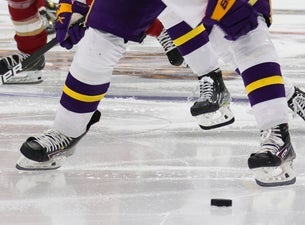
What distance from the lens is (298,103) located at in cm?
300

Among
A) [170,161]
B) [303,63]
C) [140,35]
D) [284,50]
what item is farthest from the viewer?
[284,50]

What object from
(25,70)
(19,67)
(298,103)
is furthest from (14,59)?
(298,103)

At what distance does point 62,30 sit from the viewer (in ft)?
8.68

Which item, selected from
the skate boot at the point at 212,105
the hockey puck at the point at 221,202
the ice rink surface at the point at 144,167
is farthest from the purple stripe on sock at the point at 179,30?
the hockey puck at the point at 221,202

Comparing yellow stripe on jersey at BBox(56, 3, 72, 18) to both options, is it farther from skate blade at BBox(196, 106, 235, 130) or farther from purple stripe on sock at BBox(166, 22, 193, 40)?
skate blade at BBox(196, 106, 235, 130)

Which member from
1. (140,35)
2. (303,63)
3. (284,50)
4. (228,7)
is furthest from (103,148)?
(284,50)

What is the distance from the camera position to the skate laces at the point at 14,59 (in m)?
4.00

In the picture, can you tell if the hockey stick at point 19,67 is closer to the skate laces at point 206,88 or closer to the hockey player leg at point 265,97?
the skate laces at point 206,88

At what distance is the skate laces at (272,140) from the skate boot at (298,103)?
715 millimetres

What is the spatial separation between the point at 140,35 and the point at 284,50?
109 inches

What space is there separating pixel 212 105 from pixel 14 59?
1294 millimetres

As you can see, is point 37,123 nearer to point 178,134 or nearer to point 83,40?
point 178,134

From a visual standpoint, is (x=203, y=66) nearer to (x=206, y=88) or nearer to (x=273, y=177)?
(x=206, y=88)

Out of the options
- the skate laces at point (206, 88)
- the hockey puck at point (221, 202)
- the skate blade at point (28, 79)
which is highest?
the hockey puck at point (221, 202)
